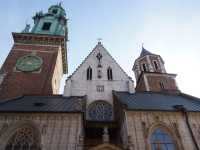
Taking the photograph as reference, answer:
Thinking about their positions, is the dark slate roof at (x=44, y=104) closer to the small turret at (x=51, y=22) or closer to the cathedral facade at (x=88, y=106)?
the cathedral facade at (x=88, y=106)

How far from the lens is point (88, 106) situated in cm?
2392

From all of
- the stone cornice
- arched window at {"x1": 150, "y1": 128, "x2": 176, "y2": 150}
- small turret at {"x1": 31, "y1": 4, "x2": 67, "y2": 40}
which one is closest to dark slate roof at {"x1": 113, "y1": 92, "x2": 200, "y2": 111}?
arched window at {"x1": 150, "y1": 128, "x2": 176, "y2": 150}

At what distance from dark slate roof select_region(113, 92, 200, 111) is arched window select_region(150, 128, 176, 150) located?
7.62ft

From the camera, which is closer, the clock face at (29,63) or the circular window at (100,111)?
the circular window at (100,111)

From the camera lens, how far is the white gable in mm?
25219

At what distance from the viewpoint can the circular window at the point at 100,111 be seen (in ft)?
74.9

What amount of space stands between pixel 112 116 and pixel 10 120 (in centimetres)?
973

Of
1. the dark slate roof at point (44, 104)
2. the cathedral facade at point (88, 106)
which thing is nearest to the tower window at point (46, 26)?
the cathedral facade at point (88, 106)

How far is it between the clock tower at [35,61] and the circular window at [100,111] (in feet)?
21.9

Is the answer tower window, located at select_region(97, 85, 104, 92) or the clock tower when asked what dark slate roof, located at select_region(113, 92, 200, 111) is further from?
the clock tower

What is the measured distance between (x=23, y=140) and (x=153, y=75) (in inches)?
849

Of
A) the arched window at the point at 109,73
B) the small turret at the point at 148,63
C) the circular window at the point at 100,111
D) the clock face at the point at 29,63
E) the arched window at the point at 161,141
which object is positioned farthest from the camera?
the small turret at the point at 148,63

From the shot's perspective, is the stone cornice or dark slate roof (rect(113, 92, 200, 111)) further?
the stone cornice

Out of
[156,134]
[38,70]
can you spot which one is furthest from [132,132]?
[38,70]
